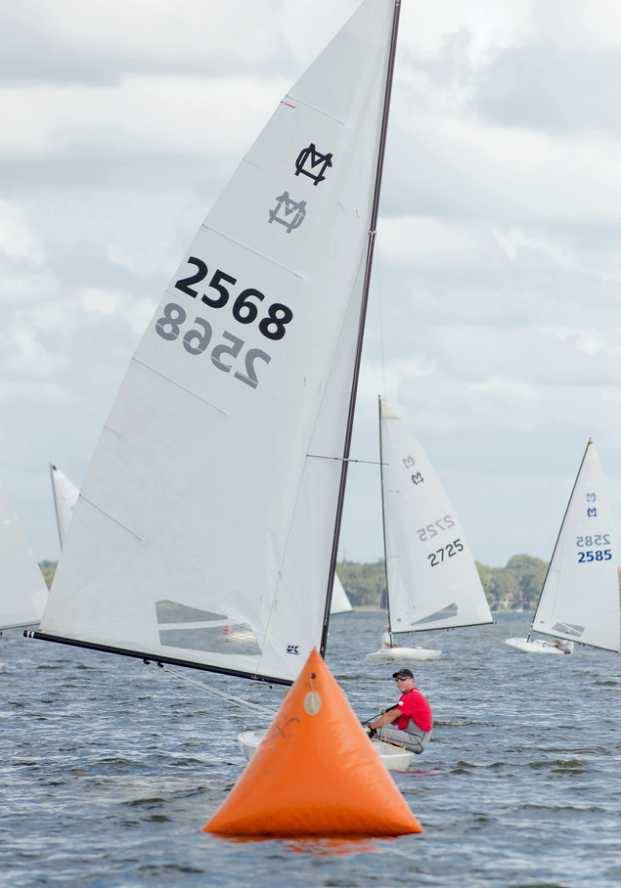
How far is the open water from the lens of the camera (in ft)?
56.1

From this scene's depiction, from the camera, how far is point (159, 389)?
21188 millimetres

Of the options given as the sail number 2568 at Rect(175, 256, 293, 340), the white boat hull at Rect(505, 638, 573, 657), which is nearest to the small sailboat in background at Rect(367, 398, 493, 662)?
the white boat hull at Rect(505, 638, 573, 657)

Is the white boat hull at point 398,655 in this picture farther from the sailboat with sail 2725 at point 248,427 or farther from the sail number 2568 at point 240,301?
the sail number 2568 at point 240,301

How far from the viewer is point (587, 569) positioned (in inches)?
2324

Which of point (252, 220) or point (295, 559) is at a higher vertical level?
point (252, 220)

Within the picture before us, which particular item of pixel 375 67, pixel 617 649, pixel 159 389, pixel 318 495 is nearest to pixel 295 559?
pixel 318 495

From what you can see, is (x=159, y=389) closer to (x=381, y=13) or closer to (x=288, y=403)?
(x=288, y=403)

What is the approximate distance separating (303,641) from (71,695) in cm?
2141

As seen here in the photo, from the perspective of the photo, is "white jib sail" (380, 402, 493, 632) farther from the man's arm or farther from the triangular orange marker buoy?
the triangular orange marker buoy

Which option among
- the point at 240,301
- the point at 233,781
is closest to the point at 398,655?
the point at 233,781

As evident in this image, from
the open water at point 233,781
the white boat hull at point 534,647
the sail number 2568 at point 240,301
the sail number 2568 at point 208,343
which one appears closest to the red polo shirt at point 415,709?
the open water at point 233,781

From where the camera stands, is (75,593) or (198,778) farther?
(198,778)

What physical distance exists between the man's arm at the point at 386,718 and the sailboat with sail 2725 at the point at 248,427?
2.52m

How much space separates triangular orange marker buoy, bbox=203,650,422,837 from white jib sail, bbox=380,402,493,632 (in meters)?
33.1
